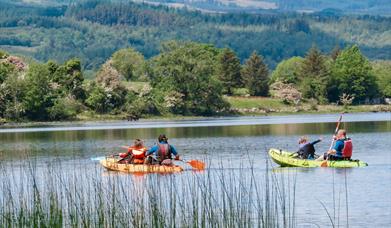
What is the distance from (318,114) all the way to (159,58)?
20537mm

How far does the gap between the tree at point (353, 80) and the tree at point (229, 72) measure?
12.1m

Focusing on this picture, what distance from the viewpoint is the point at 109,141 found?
2687 inches

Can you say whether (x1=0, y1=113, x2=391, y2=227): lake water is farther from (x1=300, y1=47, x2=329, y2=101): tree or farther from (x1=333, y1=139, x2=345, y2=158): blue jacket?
(x1=300, y1=47, x2=329, y2=101): tree

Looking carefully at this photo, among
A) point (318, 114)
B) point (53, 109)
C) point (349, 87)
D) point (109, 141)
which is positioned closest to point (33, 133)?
point (109, 141)

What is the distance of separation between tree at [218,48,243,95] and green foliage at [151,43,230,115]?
9.05 m

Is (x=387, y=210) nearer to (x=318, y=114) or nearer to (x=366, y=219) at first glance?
(x=366, y=219)

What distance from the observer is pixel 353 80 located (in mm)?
139375

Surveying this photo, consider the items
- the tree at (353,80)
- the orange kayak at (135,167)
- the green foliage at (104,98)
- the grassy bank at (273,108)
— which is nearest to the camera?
the orange kayak at (135,167)

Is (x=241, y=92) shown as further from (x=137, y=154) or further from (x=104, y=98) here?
(x=137, y=154)

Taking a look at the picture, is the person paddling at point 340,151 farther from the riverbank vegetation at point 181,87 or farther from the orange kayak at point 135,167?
the riverbank vegetation at point 181,87

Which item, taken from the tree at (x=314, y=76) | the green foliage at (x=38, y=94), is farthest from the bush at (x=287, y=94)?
the green foliage at (x=38, y=94)

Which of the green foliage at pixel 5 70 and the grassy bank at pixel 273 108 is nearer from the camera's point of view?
the green foliage at pixel 5 70

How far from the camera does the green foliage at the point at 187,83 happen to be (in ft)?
388

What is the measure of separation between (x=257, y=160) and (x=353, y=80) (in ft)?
298
